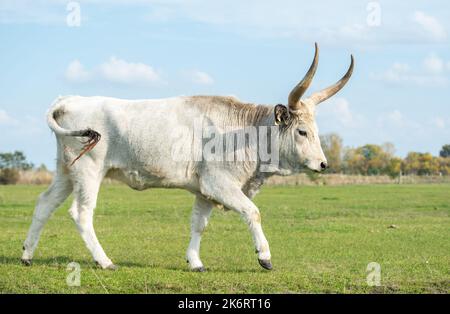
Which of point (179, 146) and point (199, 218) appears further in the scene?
point (199, 218)

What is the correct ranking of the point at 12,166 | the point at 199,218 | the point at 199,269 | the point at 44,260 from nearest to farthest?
1. the point at 199,269
2. the point at 199,218
3. the point at 44,260
4. the point at 12,166

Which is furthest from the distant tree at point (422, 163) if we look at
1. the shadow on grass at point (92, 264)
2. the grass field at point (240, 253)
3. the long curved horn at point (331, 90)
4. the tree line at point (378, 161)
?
the shadow on grass at point (92, 264)

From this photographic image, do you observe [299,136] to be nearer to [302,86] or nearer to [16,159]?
[302,86]

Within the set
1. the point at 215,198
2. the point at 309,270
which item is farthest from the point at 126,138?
the point at 309,270

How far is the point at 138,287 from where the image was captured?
999 centimetres

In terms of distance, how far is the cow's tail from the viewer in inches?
443

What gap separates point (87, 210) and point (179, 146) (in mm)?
1710

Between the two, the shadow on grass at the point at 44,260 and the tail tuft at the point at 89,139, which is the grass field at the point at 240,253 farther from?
the tail tuft at the point at 89,139

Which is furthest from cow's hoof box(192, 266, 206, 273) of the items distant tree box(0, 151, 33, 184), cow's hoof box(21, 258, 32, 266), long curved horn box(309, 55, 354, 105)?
distant tree box(0, 151, 33, 184)

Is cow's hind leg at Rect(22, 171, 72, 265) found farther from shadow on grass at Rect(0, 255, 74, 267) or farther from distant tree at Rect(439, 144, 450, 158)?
distant tree at Rect(439, 144, 450, 158)

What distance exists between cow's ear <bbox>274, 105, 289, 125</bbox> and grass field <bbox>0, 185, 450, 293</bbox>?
88.7 inches

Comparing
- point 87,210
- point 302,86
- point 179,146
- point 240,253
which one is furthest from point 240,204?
point 240,253

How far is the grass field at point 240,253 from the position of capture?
1017 centimetres

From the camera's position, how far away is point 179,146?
11578 mm
